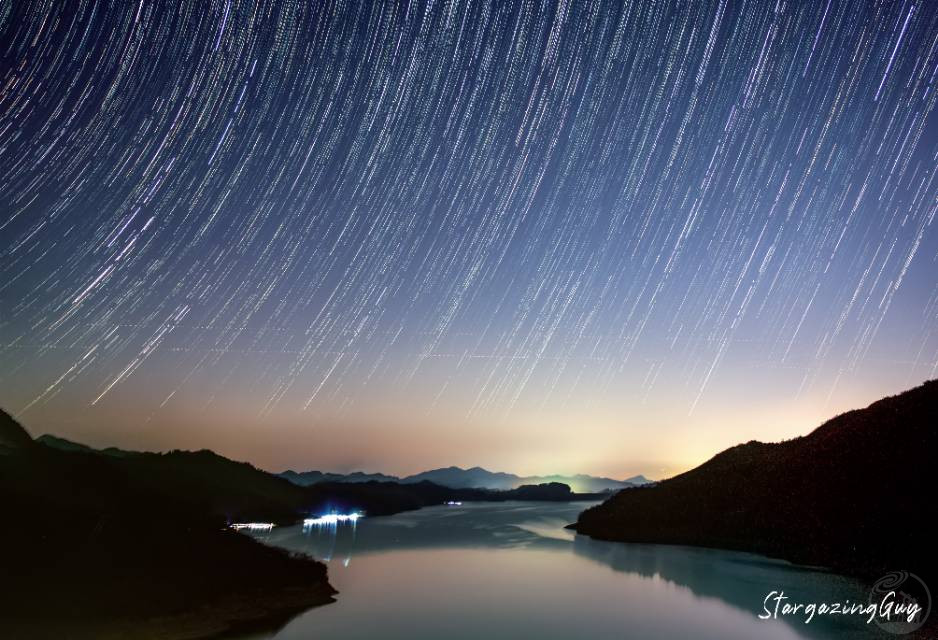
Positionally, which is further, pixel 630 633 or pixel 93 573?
Result: pixel 630 633

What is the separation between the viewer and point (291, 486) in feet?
478

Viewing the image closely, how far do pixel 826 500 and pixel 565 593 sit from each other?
21.7 metres

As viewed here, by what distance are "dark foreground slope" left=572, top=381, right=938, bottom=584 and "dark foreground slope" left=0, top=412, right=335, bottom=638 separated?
30643 mm

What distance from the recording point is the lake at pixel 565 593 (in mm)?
25750

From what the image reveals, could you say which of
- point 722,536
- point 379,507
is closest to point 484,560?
point 722,536

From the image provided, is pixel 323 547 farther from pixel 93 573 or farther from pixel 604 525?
pixel 93 573

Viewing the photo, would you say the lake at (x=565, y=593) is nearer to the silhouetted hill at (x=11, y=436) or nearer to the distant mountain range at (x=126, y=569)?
the distant mountain range at (x=126, y=569)

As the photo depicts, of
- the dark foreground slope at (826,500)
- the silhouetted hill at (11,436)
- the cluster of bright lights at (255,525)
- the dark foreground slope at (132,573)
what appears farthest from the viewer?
the cluster of bright lights at (255,525)

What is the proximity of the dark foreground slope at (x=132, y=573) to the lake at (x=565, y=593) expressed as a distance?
2.25m

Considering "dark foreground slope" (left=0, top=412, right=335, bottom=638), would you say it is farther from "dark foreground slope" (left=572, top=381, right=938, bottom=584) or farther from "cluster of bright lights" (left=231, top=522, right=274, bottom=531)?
"cluster of bright lights" (left=231, top=522, right=274, bottom=531)

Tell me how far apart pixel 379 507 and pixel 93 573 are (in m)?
124

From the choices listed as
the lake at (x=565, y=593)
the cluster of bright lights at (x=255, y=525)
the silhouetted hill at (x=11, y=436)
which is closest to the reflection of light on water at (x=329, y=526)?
the lake at (x=565, y=593)

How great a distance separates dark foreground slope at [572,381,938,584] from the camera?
115 ft

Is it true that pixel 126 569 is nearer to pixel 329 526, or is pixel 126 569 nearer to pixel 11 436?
pixel 11 436
